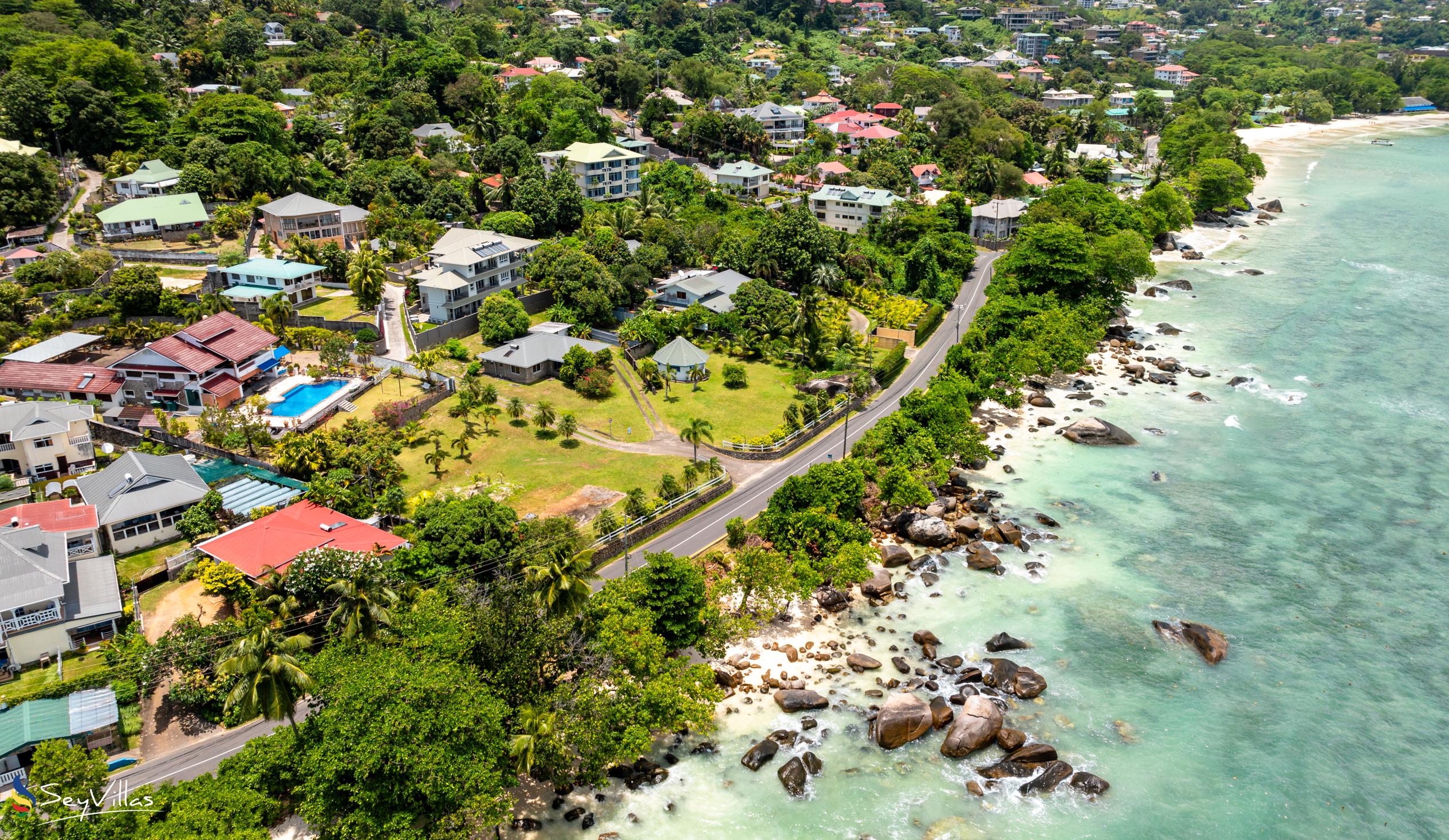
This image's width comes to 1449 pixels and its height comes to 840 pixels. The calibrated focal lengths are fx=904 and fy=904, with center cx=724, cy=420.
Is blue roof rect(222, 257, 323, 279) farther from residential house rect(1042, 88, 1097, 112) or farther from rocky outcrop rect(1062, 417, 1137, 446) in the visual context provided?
residential house rect(1042, 88, 1097, 112)

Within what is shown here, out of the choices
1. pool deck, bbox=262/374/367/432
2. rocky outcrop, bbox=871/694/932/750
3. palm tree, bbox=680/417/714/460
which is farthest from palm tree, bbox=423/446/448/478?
rocky outcrop, bbox=871/694/932/750

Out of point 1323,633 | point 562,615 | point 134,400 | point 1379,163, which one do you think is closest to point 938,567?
point 1323,633

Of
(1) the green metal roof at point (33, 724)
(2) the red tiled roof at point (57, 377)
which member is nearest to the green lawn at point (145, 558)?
(1) the green metal roof at point (33, 724)

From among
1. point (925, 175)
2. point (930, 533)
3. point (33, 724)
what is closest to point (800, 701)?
point (930, 533)

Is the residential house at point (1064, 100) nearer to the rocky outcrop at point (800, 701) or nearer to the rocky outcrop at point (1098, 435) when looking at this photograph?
the rocky outcrop at point (1098, 435)

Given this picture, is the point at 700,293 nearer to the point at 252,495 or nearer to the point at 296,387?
the point at 296,387

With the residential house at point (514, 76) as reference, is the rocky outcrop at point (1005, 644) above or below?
below

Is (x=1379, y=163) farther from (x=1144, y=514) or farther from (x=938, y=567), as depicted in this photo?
(x=938, y=567)
